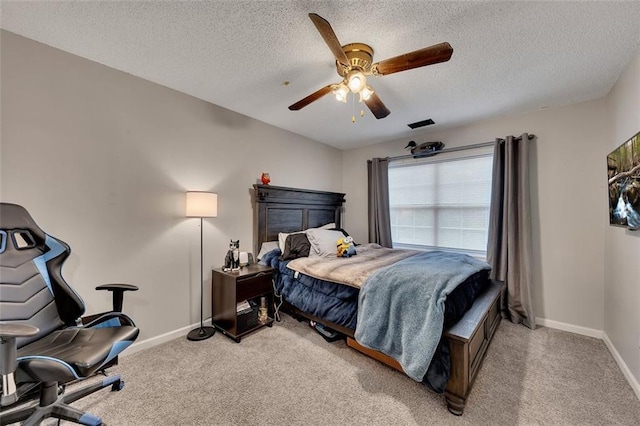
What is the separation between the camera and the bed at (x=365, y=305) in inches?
62.9

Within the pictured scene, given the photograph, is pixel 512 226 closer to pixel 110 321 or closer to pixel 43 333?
pixel 110 321

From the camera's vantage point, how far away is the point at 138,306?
89.0 inches

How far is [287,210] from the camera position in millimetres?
3529

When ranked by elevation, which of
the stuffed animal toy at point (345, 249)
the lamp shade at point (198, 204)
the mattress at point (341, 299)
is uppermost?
the lamp shade at point (198, 204)

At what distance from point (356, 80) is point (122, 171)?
2.07 meters

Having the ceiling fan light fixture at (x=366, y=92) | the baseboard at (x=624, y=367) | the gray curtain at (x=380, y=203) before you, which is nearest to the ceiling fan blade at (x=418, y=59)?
the ceiling fan light fixture at (x=366, y=92)

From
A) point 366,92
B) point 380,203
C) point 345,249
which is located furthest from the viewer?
point 380,203

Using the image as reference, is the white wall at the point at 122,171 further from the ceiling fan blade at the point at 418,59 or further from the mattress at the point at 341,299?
the ceiling fan blade at the point at 418,59

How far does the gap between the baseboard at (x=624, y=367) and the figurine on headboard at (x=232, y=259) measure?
3.27 metres

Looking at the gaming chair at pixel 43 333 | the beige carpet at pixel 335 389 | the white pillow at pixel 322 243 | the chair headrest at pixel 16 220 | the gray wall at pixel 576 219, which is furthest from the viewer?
the white pillow at pixel 322 243

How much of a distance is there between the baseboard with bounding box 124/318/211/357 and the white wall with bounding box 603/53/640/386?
363 centimetres

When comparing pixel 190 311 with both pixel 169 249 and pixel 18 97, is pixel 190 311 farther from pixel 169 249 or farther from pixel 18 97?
pixel 18 97

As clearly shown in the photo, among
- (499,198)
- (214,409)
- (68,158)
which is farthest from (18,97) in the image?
(499,198)

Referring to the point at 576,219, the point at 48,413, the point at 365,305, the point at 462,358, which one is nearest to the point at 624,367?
the point at 576,219
